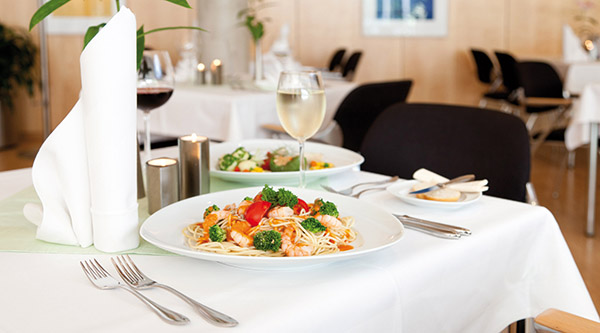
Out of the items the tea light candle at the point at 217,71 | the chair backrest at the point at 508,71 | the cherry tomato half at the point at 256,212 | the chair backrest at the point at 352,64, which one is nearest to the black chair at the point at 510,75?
the chair backrest at the point at 508,71

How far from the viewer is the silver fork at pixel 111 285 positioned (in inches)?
25.8

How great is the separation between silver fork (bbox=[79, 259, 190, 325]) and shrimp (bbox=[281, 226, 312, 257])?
0.16 metres

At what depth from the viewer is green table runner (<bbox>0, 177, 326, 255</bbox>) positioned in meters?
0.86

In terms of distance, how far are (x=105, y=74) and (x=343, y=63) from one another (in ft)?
23.8

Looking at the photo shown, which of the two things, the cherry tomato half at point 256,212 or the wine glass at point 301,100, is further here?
the wine glass at point 301,100

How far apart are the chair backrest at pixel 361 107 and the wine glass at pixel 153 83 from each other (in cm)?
155

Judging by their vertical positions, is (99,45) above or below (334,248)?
above

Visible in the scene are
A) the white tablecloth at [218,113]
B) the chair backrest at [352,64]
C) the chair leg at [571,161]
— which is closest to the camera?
the white tablecloth at [218,113]

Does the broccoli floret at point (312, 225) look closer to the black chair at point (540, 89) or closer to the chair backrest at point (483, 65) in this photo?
the black chair at point (540, 89)

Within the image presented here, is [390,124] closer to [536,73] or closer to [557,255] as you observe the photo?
[557,255]

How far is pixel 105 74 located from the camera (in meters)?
0.81

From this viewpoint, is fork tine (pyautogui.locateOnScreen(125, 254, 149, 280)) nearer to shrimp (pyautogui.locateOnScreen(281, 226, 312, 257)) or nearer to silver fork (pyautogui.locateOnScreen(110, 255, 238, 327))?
silver fork (pyautogui.locateOnScreen(110, 255, 238, 327))

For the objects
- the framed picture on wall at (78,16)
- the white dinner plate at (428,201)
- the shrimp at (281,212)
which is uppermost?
the framed picture on wall at (78,16)

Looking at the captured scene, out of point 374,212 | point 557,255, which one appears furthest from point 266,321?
point 557,255
